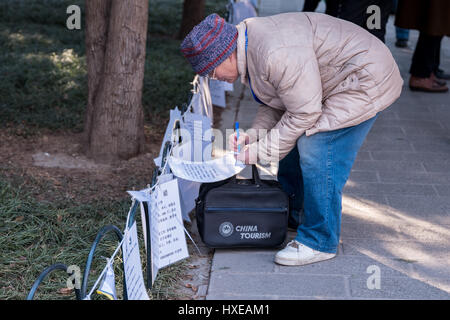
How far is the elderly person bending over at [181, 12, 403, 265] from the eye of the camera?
3.11 metres

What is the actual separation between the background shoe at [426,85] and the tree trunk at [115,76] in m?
3.82

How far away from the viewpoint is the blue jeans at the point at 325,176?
337 centimetres

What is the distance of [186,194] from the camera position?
398cm

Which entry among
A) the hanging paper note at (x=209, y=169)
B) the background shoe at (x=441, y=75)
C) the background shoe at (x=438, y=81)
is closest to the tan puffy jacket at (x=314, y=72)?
the hanging paper note at (x=209, y=169)

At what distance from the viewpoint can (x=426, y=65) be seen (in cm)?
724

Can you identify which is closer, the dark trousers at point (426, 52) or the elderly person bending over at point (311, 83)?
the elderly person bending over at point (311, 83)

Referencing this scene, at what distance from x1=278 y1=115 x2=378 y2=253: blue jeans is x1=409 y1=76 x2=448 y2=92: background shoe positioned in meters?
4.33

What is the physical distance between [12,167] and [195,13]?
17.0 feet

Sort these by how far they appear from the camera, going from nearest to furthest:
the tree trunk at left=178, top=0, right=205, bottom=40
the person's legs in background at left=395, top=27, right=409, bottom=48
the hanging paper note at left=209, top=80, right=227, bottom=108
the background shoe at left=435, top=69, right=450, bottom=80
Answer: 1. the hanging paper note at left=209, top=80, right=227, bottom=108
2. the background shoe at left=435, top=69, right=450, bottom=80
3. the tree trunk at left=178, top=0, right=205, bottom=40
4. the person's legs in background at left=395, top=27, right=409, bottom=48

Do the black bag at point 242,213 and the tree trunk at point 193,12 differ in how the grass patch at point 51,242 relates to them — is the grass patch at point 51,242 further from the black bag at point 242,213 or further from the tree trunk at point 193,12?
the tree trunk at point 193,12

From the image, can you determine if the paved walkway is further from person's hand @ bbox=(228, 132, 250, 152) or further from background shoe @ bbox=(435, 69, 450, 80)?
background shoe @ bbox=(435, 69, 450, 80)

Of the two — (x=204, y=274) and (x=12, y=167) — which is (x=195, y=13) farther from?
(x=204, y=274)

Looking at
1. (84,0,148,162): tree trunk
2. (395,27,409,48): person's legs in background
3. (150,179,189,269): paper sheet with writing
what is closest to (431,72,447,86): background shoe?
(395,27,409,48): person's legs in background

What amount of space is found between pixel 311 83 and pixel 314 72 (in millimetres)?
58
